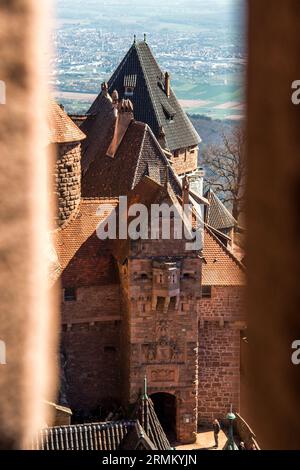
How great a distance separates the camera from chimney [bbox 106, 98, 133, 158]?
24.4 metres

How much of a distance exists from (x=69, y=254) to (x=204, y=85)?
83.5ft

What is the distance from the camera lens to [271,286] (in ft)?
4.90

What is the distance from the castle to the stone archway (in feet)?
0.07

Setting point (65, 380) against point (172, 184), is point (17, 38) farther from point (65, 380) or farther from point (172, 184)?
point (172, 184)

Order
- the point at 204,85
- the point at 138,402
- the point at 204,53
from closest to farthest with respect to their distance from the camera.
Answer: the point at 138,402, the point at 204,85, the point at 204,53

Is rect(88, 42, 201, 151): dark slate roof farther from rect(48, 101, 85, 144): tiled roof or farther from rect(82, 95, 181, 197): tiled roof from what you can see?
rect(48, 101, 85, 144): tiled roof

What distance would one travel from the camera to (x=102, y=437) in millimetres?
16547

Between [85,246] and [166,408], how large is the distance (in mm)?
3724

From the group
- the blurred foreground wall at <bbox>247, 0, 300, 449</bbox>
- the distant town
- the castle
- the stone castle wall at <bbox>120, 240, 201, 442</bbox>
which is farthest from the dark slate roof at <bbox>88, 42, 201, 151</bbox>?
the blurred foreground wall at <bbox>247, 0, 300, 449</bbox>

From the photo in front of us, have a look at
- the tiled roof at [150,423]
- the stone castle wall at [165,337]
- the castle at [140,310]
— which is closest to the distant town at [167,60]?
the castle at [140,310]

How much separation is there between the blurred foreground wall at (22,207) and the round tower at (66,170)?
57.7ft

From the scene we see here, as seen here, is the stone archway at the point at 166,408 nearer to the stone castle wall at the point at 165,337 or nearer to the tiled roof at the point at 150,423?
the stone castle wall at the point at 165,337
